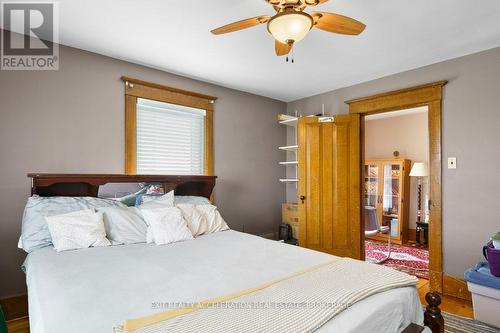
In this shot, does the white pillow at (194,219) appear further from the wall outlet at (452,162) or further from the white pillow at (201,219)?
the wall outlet at (452,162)

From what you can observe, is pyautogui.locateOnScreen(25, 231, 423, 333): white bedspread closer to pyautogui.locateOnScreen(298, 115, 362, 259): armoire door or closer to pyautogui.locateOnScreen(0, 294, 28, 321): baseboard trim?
pyautogui.locateOnScreen(0, 294, 28, 321): baseboard trim

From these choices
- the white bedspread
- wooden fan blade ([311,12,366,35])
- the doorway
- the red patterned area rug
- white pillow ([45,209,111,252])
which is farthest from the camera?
the doorway

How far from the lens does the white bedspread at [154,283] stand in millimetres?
1125

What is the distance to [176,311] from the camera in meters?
1.13

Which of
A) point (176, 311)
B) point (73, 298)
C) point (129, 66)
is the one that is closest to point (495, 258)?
point (176, 311)

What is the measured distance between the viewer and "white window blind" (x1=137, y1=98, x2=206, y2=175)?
10.6 ft

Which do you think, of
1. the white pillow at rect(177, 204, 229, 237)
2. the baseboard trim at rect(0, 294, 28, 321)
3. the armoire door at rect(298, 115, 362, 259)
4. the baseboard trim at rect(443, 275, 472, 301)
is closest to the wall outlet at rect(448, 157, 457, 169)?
the armoire door at rect(298, 115, 362, 259)

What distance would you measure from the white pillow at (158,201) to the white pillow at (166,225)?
3.9 inches

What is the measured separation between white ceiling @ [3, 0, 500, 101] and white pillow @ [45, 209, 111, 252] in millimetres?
1576

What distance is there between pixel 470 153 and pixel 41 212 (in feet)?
13.0

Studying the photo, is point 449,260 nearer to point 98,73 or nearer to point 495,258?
point 495,258

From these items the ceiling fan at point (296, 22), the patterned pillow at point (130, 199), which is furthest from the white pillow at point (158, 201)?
the ceiling fan at point (296, 22)

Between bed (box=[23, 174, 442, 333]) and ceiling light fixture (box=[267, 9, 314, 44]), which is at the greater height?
ceiling light fixture (box=[267, 9, 314, 44])

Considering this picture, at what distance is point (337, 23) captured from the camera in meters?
1.81
